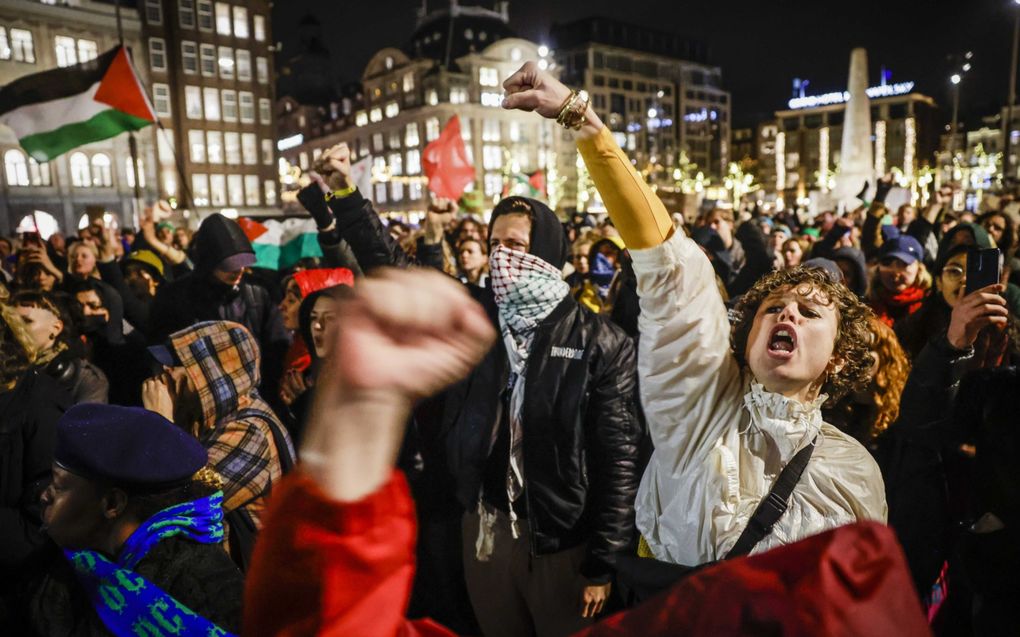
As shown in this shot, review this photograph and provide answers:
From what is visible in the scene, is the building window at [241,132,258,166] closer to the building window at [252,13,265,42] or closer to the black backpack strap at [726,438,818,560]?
the building window at [252,13,265,42]

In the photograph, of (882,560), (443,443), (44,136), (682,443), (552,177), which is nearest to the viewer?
(882,560)

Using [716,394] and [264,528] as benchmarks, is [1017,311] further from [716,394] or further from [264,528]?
[264,528]

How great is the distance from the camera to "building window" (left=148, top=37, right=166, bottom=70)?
52812 millimetres

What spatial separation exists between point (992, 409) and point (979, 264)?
0.50m

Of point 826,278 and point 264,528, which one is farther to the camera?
point 826,278

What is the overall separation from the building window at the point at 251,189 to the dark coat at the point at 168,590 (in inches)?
2497

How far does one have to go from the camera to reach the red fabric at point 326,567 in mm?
871

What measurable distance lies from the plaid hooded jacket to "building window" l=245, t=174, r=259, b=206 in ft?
205

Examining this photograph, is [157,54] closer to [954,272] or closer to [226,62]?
[226,62]

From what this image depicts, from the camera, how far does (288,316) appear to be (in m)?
4.80

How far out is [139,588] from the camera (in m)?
1.81

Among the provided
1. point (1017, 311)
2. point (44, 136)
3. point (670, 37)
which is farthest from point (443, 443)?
point (670, 37)

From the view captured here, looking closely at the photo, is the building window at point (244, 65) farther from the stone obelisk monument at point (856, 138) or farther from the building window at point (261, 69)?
the stone obelisk monument at point (856, 138)

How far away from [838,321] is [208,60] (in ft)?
210
